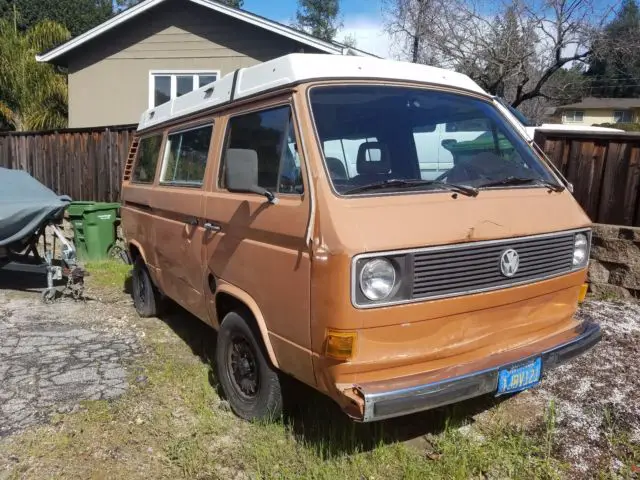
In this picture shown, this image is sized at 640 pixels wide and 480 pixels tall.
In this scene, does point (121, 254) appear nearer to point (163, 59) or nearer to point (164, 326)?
point (164, 326)

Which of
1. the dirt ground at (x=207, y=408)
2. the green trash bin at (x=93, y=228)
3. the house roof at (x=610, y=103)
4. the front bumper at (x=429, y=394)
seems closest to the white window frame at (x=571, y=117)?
the house roof at (x=610, y=103)

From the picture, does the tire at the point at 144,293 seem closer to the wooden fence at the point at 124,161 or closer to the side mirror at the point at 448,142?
the side mirror at the point at 448,142

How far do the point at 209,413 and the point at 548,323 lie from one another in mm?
2355

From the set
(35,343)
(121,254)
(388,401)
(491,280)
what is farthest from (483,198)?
(121,254)

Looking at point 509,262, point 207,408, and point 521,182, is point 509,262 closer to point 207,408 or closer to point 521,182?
point 521,182

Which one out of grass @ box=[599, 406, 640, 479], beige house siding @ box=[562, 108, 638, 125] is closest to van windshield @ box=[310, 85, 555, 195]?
grass @ box=[599, 406, 640, 479]

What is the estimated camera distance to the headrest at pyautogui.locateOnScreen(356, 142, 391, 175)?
3450mm

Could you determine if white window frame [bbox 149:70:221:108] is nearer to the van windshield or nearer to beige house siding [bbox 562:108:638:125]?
the van windshield

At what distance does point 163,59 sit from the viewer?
12789 mm

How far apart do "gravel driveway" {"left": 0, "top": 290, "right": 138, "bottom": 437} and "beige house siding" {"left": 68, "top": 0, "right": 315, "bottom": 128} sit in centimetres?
714

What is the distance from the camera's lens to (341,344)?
9.17 feet

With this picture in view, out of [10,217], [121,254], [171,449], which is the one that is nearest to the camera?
[171,449]

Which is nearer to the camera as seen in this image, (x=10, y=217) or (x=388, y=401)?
(x=388, y=401)

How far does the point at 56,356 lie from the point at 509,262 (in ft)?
13.5
